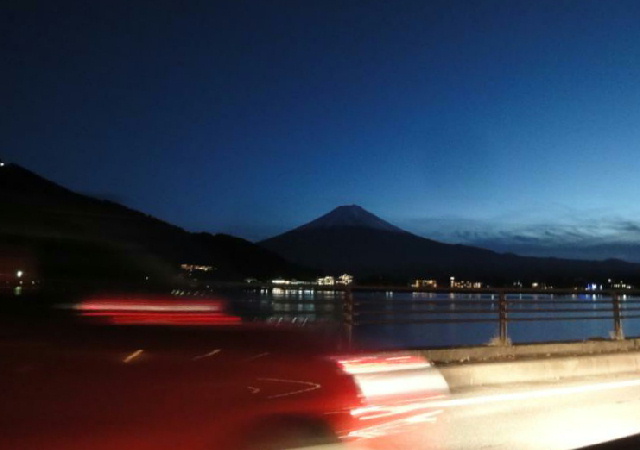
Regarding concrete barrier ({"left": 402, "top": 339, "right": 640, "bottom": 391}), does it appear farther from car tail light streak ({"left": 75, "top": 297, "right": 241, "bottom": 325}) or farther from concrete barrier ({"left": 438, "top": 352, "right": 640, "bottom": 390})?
car tail light streak ({"left": 75, "top": 297, "right": 241, "bottom": 325})

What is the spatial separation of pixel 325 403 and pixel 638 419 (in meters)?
5.62

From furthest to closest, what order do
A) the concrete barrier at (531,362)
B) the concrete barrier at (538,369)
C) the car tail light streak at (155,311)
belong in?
1. the concrete barrier at (531,362)
2. the concrete barrier at (538,369)
3. the car tail light streak at (155,311)

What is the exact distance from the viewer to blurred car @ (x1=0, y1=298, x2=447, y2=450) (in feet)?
→ 17.4

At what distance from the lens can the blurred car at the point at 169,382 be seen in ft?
17.4

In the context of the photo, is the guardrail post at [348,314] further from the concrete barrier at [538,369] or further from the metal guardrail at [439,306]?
the concrete barrier at [538,369]

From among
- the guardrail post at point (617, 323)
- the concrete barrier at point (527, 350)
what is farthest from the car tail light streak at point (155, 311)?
the guardrail post at point (617, 323)

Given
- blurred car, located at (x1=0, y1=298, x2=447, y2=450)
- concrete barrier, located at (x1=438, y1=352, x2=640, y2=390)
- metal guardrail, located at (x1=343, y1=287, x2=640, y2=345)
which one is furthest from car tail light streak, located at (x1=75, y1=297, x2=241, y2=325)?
metal guardrail, located at (x1=343, y1=287, x2=640, y2=345)

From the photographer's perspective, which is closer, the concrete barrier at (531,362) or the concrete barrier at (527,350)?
the concrete barrier at (531,362)

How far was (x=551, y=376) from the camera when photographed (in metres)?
14.1

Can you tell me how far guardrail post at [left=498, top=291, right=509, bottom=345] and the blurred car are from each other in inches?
359

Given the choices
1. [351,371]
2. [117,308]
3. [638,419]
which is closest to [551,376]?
[638,419]

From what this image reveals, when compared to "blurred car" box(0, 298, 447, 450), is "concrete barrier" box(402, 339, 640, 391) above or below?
below

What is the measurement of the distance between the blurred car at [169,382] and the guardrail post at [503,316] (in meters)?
9.11

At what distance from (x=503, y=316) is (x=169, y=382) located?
1081cm
